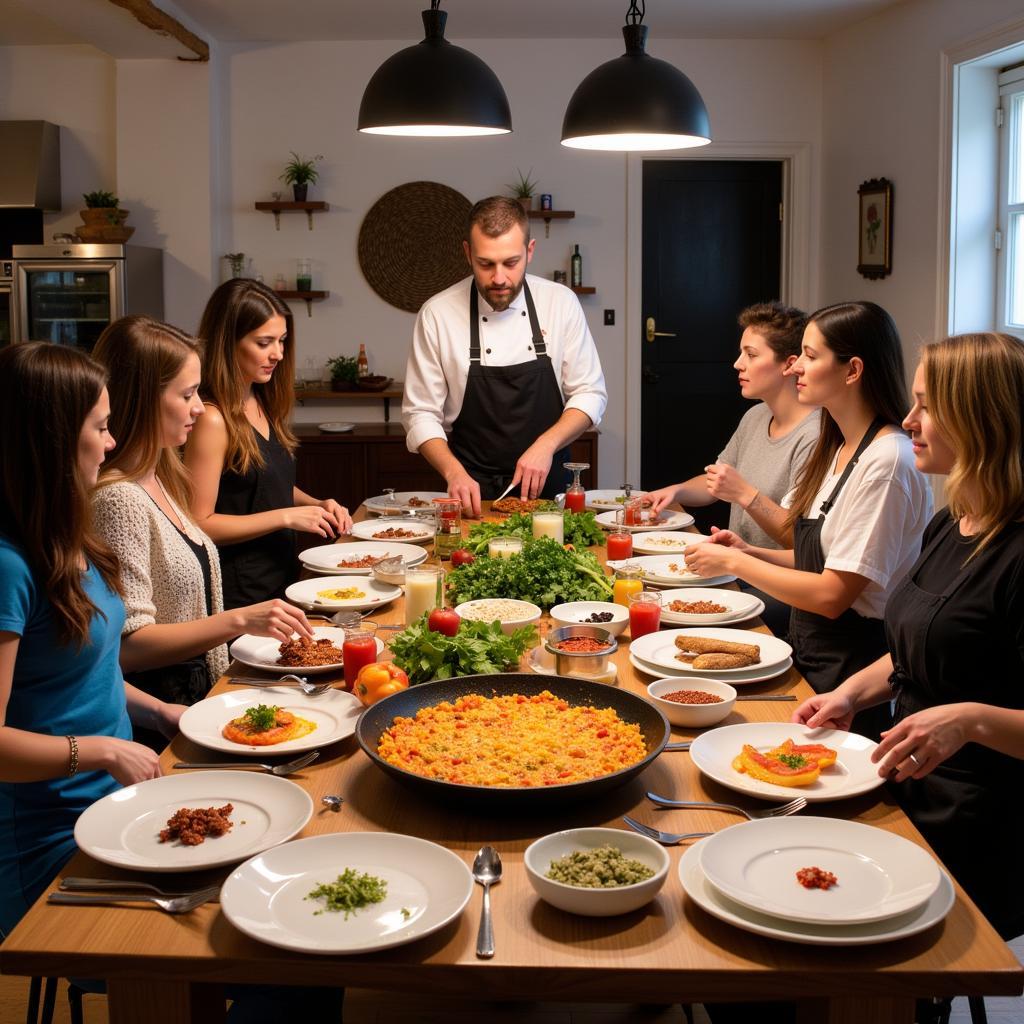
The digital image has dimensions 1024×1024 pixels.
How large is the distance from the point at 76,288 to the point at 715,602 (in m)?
4.98

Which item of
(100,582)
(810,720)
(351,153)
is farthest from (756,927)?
(351,153)

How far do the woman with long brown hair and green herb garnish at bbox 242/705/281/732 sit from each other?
1231 mm

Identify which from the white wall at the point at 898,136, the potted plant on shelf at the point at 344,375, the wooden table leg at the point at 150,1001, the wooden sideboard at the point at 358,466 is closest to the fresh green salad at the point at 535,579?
the wooden table leg at the point at 150,1001

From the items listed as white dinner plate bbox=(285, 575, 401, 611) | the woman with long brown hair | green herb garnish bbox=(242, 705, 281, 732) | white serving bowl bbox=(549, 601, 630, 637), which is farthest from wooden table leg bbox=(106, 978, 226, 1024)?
the woman with long brown hair

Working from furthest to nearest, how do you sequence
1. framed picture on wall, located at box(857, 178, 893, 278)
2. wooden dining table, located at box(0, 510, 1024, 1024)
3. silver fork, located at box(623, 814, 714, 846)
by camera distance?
1. framed picture on wall, located at box(857, 178, 893, 278)
2. silver fork, located at box(623, 814, 714, 846)
3. wooden dining table, located at box(0, 510, 1024, 1024)

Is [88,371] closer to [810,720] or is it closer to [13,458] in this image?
[13,458]

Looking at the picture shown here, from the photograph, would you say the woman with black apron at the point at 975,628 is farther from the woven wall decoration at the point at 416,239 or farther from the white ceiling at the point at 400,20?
the woven wall decoration at the point at 416,239

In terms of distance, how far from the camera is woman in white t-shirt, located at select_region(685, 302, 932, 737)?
248cm

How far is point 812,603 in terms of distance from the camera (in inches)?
99.9

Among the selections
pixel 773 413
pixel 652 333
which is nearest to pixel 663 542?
pixel 773 413

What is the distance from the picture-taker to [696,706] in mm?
1931

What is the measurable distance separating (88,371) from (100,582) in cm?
37

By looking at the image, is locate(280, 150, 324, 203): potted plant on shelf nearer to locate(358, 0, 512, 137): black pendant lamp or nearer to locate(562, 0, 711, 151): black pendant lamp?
locate(358, 0, 512, 137): black pendant lamp

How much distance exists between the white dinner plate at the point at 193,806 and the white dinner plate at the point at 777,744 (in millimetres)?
609
